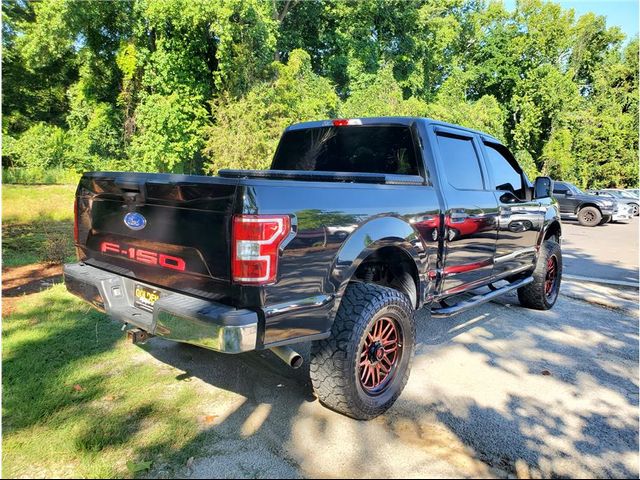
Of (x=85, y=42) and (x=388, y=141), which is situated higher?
(x=85, y=42)

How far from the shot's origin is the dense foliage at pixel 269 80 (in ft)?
48.9

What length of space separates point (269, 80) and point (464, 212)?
14.1 meters

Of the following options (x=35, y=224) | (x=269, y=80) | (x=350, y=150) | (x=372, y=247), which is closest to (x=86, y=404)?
(x=372, y=247)

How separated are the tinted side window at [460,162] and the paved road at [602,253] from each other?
5.20 meters

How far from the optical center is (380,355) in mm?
3150

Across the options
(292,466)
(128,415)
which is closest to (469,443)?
(292,466)

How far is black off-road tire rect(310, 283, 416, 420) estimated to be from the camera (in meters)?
2.80

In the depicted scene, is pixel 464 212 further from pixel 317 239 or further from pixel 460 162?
pixel 317 239

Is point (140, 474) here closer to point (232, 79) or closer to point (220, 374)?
point (220, 374)

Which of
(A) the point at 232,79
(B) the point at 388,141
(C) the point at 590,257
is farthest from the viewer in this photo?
(A) the point at 232,79

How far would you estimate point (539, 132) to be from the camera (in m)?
33.9

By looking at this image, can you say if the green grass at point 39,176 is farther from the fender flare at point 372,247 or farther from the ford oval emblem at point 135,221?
the fender flare at point 372,247

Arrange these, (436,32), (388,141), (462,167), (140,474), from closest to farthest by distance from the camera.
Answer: (140,474), (388,141), (462,167), (436,32)

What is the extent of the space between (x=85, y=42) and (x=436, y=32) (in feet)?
68.5
